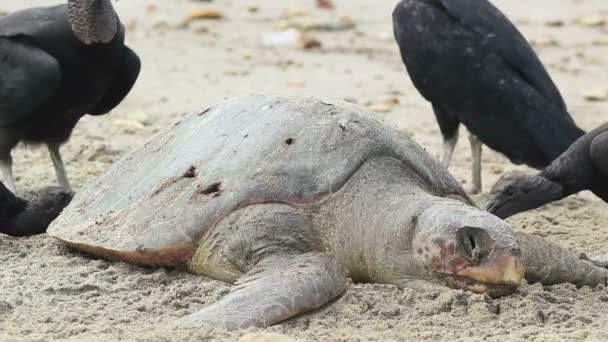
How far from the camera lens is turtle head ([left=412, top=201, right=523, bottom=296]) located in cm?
341

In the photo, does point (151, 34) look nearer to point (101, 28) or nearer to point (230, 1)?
point (230, 1)

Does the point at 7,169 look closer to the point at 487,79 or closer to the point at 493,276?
the point at 487,79

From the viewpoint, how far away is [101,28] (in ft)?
17.7

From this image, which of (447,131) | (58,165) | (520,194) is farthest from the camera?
(447,131)

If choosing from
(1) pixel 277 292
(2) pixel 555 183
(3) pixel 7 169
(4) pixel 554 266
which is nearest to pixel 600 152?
(2) pixel 555 183

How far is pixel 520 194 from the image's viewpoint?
495 centimetres

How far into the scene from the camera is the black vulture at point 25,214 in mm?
4449

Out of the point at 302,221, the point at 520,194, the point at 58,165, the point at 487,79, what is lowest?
the point at 58,165

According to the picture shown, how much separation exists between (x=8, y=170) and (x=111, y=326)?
2496 millimetres

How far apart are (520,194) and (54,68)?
2.26 metres

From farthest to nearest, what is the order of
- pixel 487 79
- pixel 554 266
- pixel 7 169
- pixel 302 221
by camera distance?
pixel 487 79 → pixel 7 169 → pixel 554 266 → pixel 302 221

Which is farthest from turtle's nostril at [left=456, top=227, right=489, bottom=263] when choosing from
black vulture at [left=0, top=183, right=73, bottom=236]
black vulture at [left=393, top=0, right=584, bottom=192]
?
black vulture at [left=393, top=0, right=584, bottom=192]

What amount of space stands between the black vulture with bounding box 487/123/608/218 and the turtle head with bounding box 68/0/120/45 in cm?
204

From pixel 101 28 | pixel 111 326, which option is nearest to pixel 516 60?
pixel 101 28
